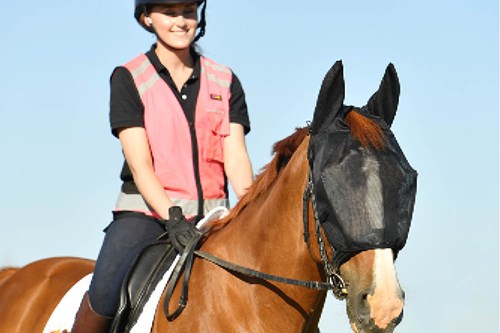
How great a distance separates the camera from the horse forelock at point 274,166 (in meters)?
6.15

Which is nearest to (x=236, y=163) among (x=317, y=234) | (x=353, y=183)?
(x=317, y=234)

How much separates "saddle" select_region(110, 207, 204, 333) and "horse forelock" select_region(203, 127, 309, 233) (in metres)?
0.35

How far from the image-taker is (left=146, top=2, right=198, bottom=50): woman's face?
23.7 feet

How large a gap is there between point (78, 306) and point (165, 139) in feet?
4.66

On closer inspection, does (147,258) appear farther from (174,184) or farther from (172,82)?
(172,82)

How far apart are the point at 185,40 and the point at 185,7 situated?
0.25 meters

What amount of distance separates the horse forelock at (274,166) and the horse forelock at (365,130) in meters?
0.46

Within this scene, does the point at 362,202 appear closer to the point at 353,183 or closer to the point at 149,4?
the point at 353,183

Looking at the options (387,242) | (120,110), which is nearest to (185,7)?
(120,110)

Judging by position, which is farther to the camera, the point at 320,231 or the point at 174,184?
the point at 174,184

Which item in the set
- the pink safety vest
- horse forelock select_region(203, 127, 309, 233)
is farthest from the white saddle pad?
the pink safety vest

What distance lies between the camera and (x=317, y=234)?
557cm

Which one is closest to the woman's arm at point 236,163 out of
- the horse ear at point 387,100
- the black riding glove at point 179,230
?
the black riding glove at point 179,230

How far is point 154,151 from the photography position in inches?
277
